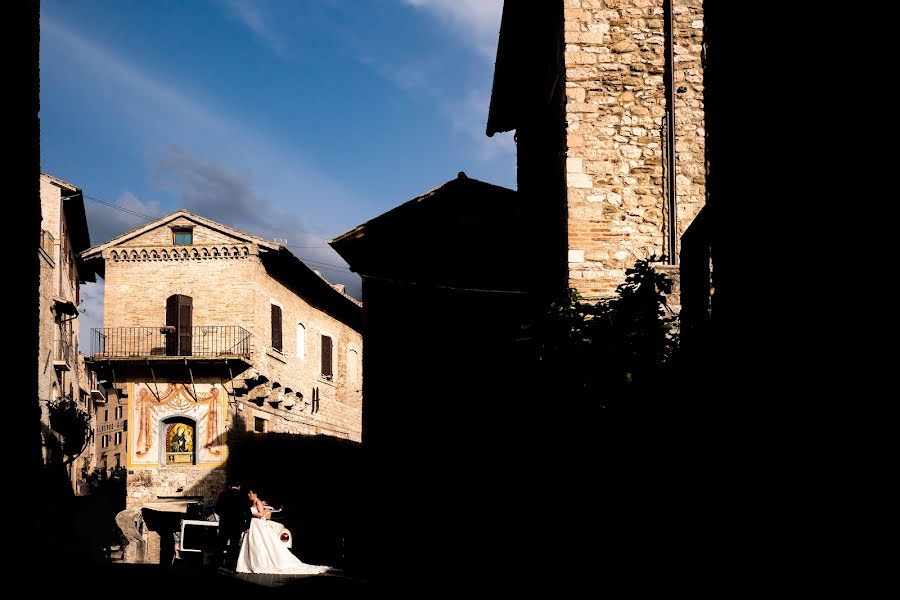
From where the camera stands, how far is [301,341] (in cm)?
2988

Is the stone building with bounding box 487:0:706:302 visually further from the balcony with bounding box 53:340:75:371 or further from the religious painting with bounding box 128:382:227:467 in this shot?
the balcony with bounding box 53:340:75:371

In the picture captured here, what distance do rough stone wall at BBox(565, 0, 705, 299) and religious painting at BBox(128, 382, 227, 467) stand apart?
17470 mm

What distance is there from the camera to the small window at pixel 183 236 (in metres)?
26.7

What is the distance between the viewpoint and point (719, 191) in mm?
5816

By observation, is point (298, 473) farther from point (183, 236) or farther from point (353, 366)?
point (353, 366)

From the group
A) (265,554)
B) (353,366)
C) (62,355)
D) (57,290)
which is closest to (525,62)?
(265,554)

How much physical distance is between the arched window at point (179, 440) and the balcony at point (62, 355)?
4301 mm

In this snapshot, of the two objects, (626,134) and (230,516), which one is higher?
(626,134)

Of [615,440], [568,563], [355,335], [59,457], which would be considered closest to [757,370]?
[615,440]

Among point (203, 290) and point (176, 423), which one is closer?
point (176, 423)

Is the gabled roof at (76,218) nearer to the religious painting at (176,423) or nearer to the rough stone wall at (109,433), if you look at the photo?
the religious painting at (176,423)

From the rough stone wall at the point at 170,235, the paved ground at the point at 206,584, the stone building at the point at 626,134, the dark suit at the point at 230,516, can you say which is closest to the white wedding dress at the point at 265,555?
the paved ground at the point at 206,584

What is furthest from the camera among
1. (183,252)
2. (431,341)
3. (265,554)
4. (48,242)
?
(183,252)

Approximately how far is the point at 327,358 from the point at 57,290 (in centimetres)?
926
